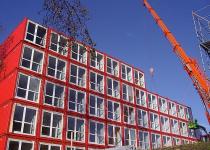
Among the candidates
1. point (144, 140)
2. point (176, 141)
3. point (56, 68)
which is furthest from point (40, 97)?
point (176, 141)

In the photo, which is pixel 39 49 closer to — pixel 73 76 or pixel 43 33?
pixel 43 33

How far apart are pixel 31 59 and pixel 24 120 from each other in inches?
300

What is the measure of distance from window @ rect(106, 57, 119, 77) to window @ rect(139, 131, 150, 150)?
10.5 meters

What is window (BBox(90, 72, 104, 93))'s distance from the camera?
4093 centimetres

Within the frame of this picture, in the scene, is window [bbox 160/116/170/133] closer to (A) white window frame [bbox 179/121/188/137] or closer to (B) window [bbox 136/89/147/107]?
(A) white window frame [bbox 179/121/188/137]

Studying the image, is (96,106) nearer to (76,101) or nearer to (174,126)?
(76,101)

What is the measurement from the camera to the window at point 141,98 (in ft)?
158

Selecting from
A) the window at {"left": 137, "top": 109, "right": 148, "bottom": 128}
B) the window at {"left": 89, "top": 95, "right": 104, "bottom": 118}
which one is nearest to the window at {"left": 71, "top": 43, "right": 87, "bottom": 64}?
the window at {"left": 89, "top": 95, "right": 104, "bottom": 118}

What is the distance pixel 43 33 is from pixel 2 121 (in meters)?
13.1

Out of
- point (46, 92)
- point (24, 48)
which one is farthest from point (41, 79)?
point (24, 48)

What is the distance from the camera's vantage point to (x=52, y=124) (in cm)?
3291

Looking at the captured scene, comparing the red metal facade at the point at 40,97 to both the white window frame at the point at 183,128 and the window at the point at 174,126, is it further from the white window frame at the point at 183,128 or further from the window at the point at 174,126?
the white window frame at the point at 183,128

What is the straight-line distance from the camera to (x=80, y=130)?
36031mm

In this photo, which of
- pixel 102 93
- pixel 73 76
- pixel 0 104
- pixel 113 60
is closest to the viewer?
pixel 0 104
